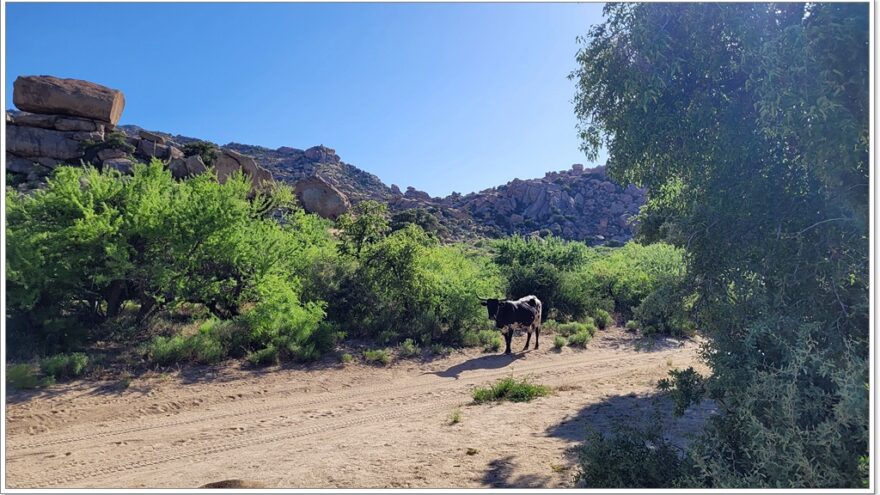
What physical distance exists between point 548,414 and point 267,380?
5590 millimetres

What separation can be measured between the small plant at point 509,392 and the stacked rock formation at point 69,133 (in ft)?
99.9

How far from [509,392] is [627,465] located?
4.46 m

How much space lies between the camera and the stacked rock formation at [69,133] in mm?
34594

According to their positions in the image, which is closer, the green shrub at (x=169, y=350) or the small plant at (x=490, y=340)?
the green shrub at (x=169, y=350)

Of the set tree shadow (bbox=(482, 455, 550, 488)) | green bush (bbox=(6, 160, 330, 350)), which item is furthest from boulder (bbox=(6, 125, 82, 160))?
tree shadow (bbox=(482, 455, 550, 488))

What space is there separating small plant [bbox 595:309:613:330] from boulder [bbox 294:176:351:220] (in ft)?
93.9

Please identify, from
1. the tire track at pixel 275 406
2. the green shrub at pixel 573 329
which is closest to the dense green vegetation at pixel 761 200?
the tire track at pixel 275 406

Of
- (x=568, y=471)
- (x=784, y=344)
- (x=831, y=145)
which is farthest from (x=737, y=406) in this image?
(x=831, y=145)

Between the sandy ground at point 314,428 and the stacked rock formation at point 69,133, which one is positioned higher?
the stacked rock formation at point 69,133

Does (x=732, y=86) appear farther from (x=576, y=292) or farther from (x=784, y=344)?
(x=576, y=292)

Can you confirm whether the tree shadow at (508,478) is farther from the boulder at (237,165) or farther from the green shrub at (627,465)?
the boulder at (237,165)

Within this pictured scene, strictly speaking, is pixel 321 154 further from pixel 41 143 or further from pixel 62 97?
pixel 41 143

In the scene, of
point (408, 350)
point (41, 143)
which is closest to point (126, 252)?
point (408, 350)

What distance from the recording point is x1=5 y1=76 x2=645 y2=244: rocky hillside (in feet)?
117
